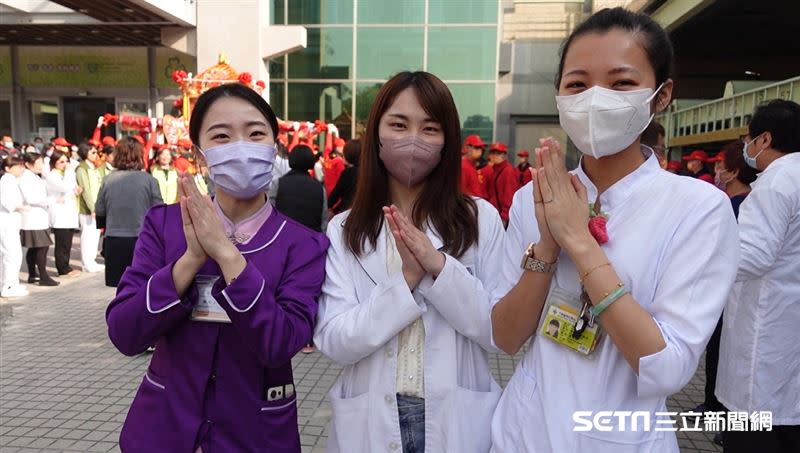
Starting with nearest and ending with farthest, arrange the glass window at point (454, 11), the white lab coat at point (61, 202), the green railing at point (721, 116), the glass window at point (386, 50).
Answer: the white lab coat at point (61, 202)
the green railing at point (721, 116)
the glass window at point (454, 11)
the glass window at point (386, 50)

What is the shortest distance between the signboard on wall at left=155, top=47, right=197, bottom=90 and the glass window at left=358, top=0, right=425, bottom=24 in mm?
5090

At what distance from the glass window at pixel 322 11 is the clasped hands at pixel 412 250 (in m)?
15.1

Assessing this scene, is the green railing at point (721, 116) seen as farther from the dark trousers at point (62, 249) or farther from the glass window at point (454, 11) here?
the dark trousers at point (62, 249)

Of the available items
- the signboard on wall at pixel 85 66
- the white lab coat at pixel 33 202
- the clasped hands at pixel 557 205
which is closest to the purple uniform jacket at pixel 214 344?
the clasped hands at pixel 557 205

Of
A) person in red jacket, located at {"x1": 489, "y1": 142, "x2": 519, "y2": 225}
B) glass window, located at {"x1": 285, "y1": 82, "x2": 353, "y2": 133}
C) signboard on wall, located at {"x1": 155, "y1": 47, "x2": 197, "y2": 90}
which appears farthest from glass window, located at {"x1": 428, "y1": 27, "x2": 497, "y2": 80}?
person in red jacket, located at {"x1": 489, "y1": 142, "x2": 519, "y2": 225}

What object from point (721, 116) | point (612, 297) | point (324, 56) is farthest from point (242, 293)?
point (324, 56)

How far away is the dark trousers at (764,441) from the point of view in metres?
2.54

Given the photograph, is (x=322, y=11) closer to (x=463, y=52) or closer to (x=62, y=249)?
(x=463, y=52)

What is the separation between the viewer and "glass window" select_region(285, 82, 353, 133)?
15875 millimetres

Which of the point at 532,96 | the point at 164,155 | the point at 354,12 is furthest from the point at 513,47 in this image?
the point at 164,155

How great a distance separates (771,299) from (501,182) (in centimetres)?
603

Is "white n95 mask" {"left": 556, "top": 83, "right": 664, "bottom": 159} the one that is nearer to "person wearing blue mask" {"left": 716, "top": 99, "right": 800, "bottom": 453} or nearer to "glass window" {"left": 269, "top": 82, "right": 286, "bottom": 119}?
"person wearing blue mask" {"left": 716, "top": 99, "right": 800, "bottom": 453}

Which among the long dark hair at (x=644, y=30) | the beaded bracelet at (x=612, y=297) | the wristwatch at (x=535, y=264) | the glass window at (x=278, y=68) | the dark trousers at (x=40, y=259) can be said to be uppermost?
the glass window at (x=278, y=68)

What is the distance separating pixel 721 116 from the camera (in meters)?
10.7
